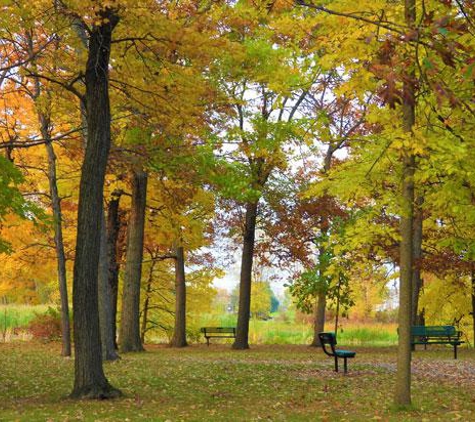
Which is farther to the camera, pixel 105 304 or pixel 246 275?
pixel 246 275

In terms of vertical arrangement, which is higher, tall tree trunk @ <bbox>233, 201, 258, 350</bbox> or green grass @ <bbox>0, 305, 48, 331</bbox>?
tall tree trunk @ <bbox>233, 201, 258, 350</bbox>

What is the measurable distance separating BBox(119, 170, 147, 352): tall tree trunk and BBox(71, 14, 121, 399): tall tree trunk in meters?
9.00

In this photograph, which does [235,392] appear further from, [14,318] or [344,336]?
[14,318]

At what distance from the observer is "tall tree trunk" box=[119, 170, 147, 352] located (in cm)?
1856

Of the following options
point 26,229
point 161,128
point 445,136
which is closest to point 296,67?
point 445,136

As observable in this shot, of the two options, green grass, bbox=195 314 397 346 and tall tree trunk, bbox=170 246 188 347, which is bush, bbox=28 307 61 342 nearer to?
tall tree trunk, bbox=170 246 188 347

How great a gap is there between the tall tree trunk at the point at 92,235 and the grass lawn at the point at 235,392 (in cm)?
46

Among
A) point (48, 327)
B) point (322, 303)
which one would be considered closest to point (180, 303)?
point (48, 327)

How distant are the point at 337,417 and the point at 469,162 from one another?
375cm

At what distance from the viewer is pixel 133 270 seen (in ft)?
61.0

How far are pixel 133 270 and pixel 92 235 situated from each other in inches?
373

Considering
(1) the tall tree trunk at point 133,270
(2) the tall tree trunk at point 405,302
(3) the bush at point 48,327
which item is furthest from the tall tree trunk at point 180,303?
(2) the tall tree trunk at point 405,302

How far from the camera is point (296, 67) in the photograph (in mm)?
9164

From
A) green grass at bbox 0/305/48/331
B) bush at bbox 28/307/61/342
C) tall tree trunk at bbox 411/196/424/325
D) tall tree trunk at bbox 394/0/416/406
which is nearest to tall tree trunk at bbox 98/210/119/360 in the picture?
tall tree trunk at bbox 394/0/416/406
